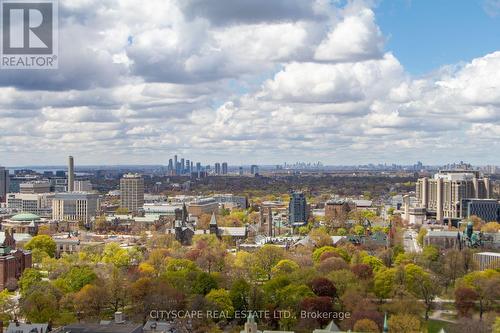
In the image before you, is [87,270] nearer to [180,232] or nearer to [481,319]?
[481,319]

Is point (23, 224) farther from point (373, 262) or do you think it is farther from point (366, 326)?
point (366, 326)

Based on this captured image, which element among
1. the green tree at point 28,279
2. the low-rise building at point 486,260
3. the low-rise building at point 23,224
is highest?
the low-rise building at point 23,224

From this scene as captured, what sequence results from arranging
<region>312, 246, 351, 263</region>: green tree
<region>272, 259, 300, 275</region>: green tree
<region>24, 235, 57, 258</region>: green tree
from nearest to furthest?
<region>272, 259, 300, 275</region>: green tree
<region>312, 246, 351, 263</region>: green tree
<region>24, 235, 57, 258</region>: green tree

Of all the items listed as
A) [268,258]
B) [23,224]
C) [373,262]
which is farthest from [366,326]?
[23,224]

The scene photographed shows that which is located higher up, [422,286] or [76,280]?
[76,280]

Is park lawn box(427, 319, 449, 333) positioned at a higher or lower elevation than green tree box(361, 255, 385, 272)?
lower

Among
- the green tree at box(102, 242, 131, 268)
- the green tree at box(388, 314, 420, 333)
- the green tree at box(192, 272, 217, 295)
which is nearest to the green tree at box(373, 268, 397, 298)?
the green tree at box(388, 314, 420, 333)

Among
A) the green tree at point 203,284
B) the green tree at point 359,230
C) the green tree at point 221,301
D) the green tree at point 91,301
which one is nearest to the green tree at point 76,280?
the green tree at point 91,301

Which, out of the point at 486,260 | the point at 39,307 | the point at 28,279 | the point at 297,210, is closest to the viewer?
the point at 39,307

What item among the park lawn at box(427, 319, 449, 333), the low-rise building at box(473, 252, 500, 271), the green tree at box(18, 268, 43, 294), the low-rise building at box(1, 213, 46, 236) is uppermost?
the low-rise building at box(1, 213, 46, 236)

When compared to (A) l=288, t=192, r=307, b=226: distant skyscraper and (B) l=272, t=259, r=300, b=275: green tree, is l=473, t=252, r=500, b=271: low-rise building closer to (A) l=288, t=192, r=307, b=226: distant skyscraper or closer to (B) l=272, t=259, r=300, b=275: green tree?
(B) l=272, t=259, r=300, b=275: green tree

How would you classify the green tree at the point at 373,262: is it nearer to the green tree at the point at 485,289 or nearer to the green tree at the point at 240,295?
the green tree at the point at 485,289
